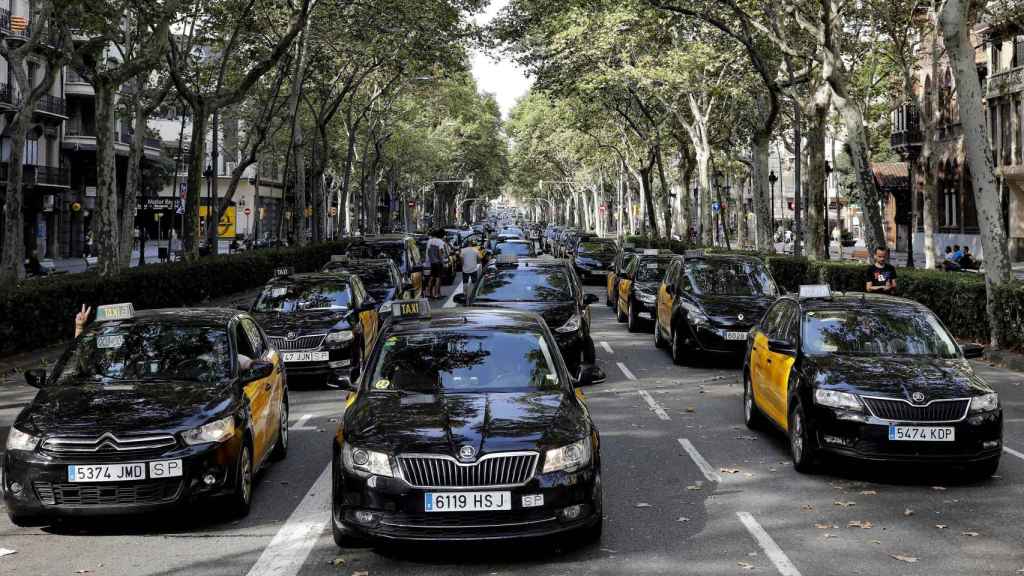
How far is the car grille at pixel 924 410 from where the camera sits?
8711 millimetres

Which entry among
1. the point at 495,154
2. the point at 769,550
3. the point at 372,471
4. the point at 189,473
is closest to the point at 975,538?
the point at 769,550

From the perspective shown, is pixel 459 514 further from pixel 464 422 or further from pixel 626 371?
pixel 626 371

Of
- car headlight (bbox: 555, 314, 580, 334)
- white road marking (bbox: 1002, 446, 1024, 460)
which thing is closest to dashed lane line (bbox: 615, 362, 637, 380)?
car headlight (bbox: 555, 314, 580, 334)

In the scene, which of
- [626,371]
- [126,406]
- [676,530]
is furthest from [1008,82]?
[126,406]

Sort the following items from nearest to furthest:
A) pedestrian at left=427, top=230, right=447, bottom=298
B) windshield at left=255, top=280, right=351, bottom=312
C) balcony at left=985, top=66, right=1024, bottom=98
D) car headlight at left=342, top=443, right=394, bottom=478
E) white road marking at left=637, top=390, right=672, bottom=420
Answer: car headlight at left=342, top=443, right=394, bottom=478 → white road marking at left=637, top=390, right=672, bottom=420 → windshield at left=255, top=280, right=351, bottom=312 → pedestrian at left=427, top=230, right=447, bottom=298 → balcony at left=985, top=66, right=1024, bottom=98

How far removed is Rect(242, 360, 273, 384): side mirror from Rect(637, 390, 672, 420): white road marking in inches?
195

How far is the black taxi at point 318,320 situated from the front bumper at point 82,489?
675cm

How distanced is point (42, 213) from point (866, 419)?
5482cm

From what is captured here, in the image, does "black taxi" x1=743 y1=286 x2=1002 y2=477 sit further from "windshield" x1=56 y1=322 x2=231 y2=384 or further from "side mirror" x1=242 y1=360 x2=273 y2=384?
"windshield" x1=56 y1=322 x2=231 y2=384

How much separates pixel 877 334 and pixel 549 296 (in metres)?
6.51

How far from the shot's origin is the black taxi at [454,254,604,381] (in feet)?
48.6

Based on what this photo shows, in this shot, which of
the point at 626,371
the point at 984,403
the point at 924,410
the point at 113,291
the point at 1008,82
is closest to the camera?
the point at 924,410

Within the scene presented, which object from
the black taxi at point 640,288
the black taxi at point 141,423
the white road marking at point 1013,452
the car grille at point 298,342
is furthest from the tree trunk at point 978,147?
the black taxi at point 141,423

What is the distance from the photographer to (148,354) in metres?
8.75
